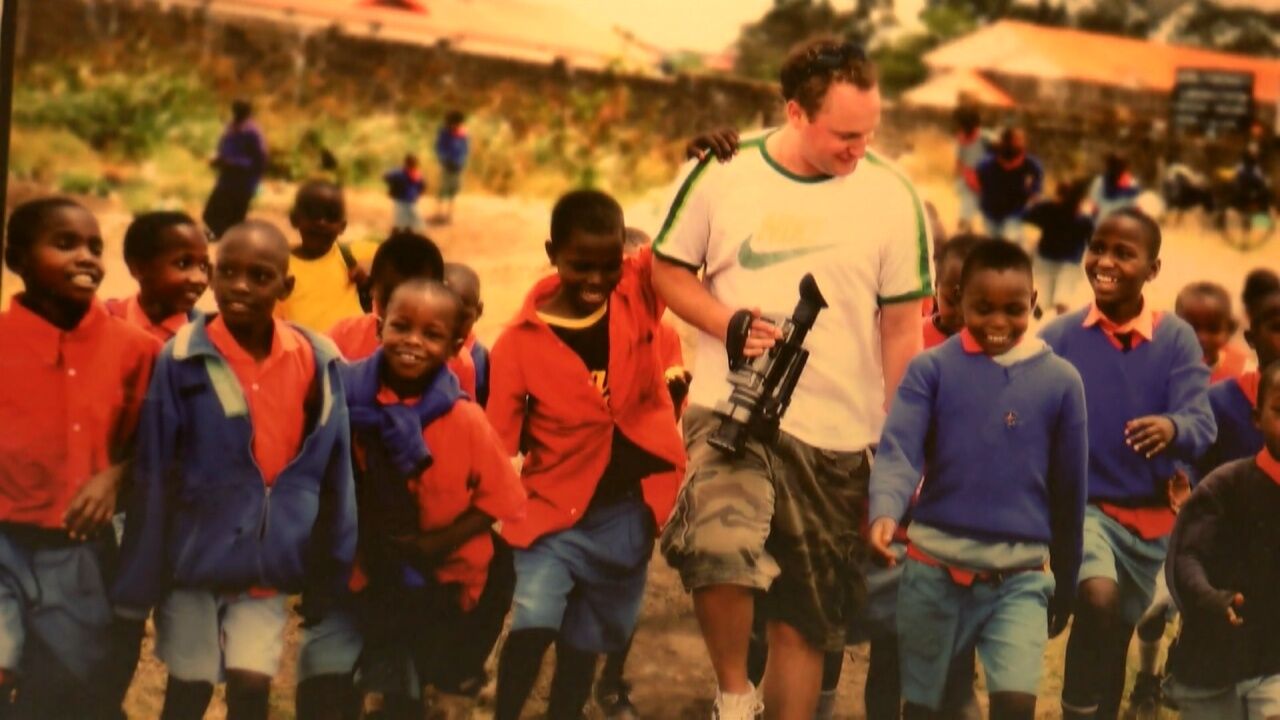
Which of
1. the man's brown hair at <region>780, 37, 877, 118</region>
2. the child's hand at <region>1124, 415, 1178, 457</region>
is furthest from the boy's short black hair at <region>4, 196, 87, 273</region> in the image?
the child's hand at <region>1124, 415, 1178, 457</region>

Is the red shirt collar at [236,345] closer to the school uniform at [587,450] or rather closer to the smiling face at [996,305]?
the school uniform at [587,450]

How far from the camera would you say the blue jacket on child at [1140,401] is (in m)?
2.91

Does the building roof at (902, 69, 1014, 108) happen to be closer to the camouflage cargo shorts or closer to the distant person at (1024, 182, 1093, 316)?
the distant person at (1024, 182, 1093, 316)

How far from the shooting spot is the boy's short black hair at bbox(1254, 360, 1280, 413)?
2.89 metres

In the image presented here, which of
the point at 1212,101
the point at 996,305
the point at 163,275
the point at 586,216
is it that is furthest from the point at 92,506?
the point at 1212,101

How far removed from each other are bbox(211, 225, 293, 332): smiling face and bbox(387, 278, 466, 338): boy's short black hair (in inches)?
8.7

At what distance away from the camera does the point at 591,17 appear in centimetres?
289

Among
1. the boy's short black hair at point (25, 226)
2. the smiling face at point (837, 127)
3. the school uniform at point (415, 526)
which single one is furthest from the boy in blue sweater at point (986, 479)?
the boy's short black hair at point (25, 226)

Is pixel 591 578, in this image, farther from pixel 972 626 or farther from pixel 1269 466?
pixel 1269 466

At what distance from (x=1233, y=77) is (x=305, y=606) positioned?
230cm

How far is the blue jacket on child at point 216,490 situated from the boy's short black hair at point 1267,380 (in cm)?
186

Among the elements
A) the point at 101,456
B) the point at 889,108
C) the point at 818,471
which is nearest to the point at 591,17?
the point at 889,108

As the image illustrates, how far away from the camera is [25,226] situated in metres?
2.62

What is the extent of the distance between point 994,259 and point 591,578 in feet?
3.34
